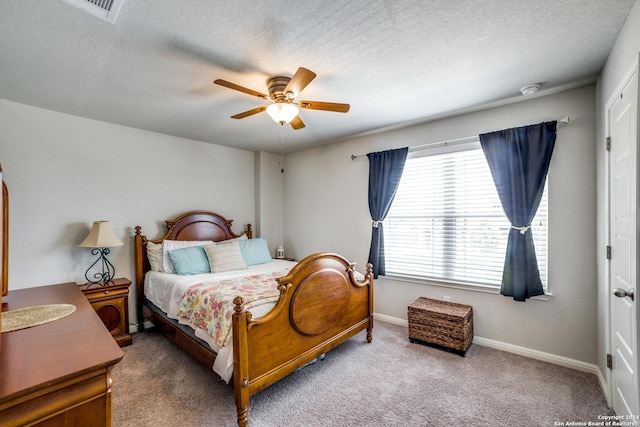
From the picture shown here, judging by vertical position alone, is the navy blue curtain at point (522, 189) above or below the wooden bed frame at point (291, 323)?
above

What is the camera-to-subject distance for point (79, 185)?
3117 millimetres

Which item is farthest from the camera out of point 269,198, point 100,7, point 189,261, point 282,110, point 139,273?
point 269,198

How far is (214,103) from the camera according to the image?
279 centimetres

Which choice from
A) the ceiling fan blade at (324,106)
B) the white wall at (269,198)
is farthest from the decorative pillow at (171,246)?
the ceiling fan blade at (324,106)

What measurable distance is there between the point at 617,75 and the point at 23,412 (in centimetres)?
343

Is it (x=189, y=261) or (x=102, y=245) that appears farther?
(x=189, y=261)

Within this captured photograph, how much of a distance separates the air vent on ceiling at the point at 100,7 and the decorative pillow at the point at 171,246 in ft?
8.29

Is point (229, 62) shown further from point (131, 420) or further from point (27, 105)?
point (131, 420)

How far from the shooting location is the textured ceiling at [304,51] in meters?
1.57

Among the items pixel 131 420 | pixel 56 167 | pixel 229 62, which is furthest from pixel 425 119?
pixel 56 167

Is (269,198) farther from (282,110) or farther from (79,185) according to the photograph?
(282,110)

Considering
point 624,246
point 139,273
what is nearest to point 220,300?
point 139,273

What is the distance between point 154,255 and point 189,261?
50 cm

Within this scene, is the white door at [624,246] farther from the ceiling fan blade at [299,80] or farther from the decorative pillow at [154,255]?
the decorative pillow at [154,255]
